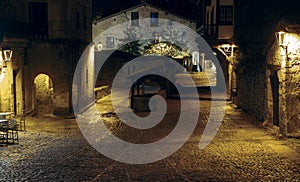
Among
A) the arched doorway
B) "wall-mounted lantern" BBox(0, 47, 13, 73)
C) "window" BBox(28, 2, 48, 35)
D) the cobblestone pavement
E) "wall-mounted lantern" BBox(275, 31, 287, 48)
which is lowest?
the cobblestone pavement

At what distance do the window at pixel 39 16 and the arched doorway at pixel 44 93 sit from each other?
311 cm

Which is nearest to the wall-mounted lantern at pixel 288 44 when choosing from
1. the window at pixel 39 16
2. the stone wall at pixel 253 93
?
the stone wall at pixel 253 93

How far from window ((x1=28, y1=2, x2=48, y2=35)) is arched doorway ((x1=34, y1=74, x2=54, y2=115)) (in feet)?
10.2

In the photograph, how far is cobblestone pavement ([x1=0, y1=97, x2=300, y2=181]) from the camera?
999 cm

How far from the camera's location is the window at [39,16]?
2172cm

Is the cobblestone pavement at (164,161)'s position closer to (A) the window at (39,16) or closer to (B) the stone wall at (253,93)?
(B) the stone wall at (253,93)

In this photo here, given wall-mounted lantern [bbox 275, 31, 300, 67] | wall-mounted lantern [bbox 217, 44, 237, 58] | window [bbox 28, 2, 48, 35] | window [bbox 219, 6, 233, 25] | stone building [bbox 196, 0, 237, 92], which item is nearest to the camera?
wall-mounted lantern [bbox 275, 31, 300, 67]

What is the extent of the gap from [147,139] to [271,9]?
23.8 ft

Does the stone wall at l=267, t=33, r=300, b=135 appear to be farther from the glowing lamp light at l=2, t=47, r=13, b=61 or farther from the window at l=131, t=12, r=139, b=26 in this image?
the window at l=131, t=12, r=139, b=26

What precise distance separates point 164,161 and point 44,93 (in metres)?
14.1

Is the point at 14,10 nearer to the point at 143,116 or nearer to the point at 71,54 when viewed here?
the point at 71,54

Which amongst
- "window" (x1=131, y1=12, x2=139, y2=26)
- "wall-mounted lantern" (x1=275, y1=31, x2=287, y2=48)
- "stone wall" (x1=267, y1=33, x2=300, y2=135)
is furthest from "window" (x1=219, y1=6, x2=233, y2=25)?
"window" (x1=131, y1=12, x2=139, y2=26)

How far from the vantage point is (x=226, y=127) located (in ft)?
55.9

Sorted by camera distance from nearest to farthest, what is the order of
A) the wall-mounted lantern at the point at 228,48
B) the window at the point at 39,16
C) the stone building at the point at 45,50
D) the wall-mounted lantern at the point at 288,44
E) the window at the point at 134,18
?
the wall-mounted lantern at the point at 288,44
the stone building at the point at 45,50
the window at the point at 39,16
the wall-mounted lantern at the point at 228,48
the window at the point at 134,18
